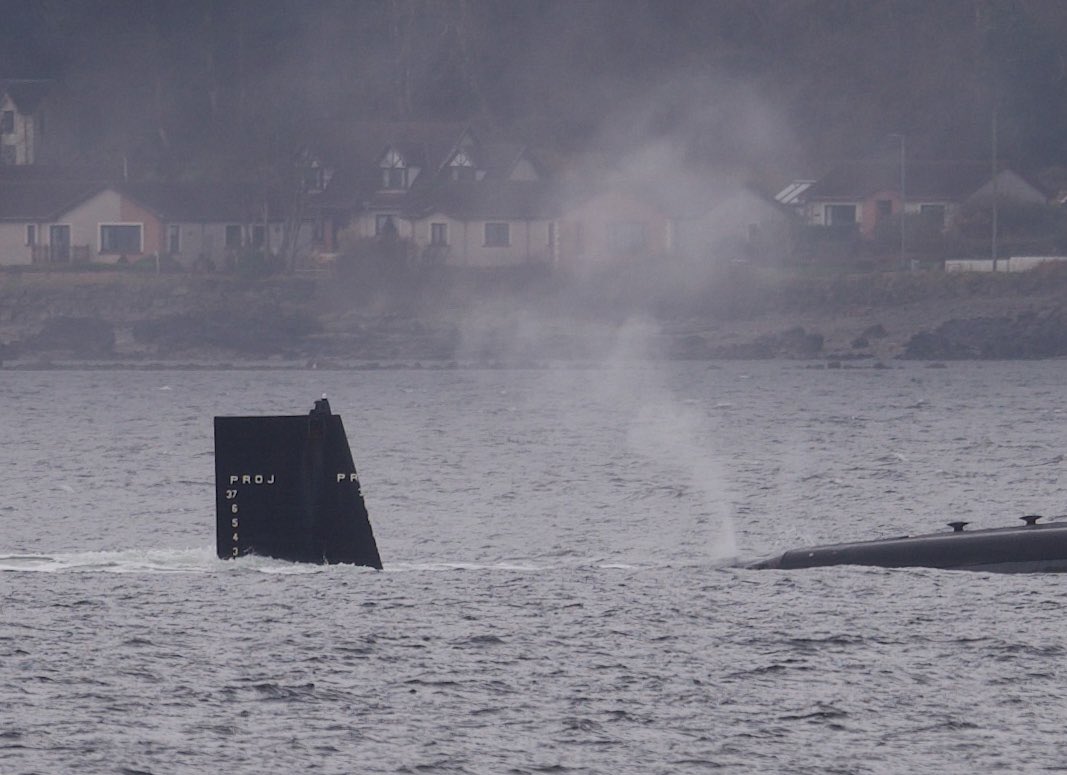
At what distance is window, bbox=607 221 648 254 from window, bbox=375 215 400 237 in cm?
1367

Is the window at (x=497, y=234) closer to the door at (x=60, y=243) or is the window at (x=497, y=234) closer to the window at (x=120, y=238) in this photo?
the window at (x=120, y=238)

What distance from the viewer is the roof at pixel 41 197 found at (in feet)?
451

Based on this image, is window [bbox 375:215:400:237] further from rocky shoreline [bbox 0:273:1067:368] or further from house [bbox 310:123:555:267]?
rocky shoreline [bbox 0:273:1067:368]

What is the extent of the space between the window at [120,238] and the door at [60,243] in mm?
2218

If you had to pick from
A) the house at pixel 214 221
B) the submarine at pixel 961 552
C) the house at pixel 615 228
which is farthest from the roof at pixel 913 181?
the submarine at pixel 961 552

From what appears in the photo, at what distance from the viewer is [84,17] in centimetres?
17688

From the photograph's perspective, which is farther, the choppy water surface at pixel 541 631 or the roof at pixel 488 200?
the roof at pixel 488 200

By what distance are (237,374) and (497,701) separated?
104m

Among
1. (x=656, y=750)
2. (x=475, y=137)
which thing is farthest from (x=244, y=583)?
Result: (x=475, y=137)

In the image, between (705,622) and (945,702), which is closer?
(945,702)

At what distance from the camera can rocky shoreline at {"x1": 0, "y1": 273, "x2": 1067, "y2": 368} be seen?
126 meters

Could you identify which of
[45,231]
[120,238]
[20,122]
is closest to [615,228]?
[120,238]

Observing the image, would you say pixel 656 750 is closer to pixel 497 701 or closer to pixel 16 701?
pixel 497 701

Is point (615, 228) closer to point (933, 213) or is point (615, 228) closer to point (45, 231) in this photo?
point (933, 213)
